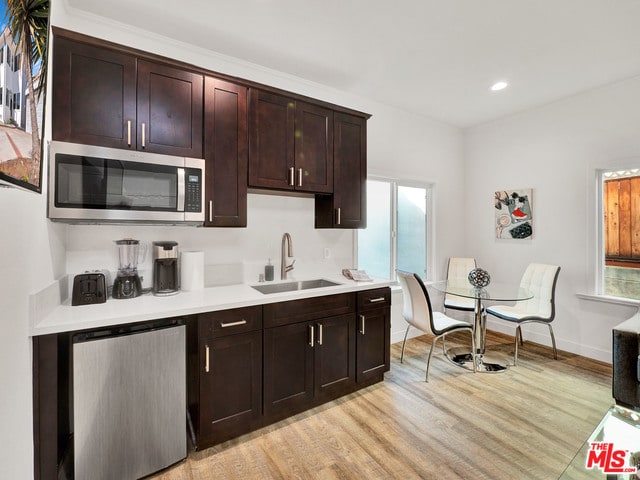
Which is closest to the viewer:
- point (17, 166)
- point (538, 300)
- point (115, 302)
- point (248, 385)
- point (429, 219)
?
point (17, 166)

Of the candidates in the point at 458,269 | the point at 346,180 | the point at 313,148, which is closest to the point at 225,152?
the point at 313,148

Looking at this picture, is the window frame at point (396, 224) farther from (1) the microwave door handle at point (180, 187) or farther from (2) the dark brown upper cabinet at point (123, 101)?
(2) the dark brown upper cabinet at point (123, 101)

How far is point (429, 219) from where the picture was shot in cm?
428

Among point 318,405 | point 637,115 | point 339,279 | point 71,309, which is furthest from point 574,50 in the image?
point 71,309

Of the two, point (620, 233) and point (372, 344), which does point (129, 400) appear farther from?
point (620, 233)

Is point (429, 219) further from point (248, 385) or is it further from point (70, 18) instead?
point (70, 18)

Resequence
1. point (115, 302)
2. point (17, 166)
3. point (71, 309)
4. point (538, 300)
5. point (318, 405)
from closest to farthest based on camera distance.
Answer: point (17, 166)
point (71, 309)
point (115, 302)
point (318, 405)
point (538, 300)

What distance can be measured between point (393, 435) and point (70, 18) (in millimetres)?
3635

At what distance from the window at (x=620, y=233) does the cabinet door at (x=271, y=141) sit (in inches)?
135

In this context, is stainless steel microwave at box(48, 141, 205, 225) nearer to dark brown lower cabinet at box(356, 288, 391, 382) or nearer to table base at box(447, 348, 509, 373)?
dark brown lower cabinet at box(356, 288, 391, 382)

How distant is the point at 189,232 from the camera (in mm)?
2463

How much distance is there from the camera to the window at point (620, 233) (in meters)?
3.15

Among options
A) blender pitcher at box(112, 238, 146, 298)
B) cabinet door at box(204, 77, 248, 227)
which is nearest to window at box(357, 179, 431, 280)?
cabinet door at box(204, 77, 248, 227)

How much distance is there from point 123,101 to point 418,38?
2199 millimetres
